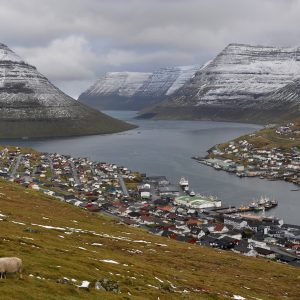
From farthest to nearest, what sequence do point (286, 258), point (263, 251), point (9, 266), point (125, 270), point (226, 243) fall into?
point (226, 243) < point (263, 251) < point (286, 258) < point (125, 270) < point (9, 266)

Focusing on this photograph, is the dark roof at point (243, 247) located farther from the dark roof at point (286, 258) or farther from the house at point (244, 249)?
the dark roof at point (286, 258)

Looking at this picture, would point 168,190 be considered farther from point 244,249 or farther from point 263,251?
point 263,251

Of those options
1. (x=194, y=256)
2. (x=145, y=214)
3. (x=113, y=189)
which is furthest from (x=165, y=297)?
(x=113, y=189)

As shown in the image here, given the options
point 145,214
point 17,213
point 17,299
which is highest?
point 17,299

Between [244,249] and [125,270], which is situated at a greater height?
[125,270]

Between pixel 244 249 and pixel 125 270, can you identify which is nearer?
pixel 125 270

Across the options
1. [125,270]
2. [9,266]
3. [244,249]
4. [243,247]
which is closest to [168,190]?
[243,247]

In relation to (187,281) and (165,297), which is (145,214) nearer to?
(187,281)
